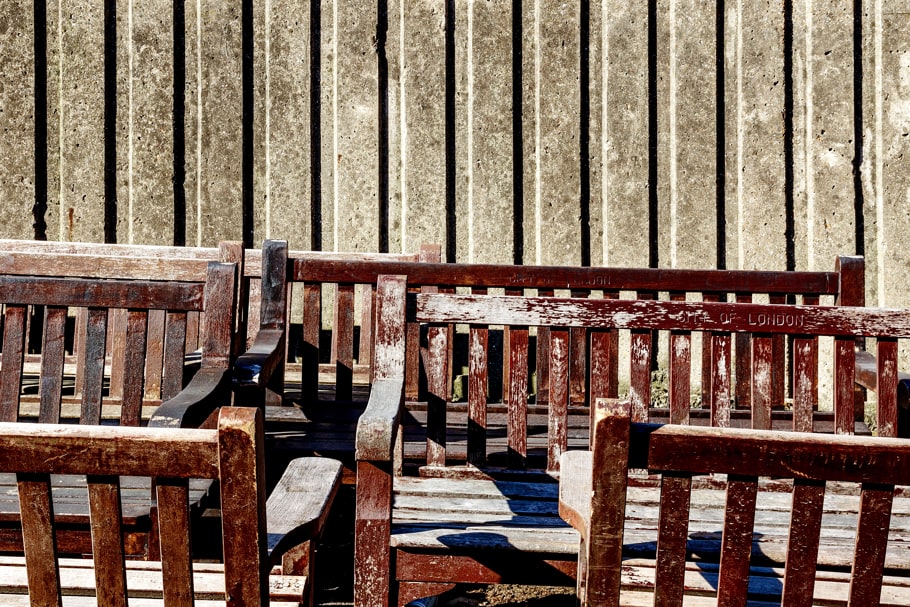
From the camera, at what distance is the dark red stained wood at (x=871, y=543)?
1.14m

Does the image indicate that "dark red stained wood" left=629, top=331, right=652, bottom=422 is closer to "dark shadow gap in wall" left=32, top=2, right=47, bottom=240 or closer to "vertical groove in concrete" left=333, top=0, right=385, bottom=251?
"vertical groove in concrete" left=333, top=0, right=385, bottom=251

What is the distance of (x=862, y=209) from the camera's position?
4.40 meters

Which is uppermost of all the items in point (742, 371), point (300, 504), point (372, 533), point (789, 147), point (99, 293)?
point (789, 147)

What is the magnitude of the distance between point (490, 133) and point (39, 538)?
12.2 ft

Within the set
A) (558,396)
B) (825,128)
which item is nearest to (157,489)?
(558,396)

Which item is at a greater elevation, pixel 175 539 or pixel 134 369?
pixel 134 369

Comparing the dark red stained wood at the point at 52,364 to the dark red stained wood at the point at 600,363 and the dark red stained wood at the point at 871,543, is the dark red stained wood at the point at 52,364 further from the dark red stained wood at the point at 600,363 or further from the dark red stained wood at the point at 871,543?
the dark red stained wood at the point at 871,543

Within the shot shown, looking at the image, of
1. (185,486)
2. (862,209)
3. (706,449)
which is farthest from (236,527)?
(862,209)

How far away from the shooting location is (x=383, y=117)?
14.8ft

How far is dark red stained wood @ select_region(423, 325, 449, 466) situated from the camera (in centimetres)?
245

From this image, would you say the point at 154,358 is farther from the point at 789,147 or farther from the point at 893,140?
the point at 893,140

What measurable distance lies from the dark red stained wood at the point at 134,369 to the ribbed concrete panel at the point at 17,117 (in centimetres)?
265

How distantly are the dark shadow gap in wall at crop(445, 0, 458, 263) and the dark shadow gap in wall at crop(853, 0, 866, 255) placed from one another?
2.36 m

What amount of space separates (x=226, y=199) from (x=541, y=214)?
6.28 ft
